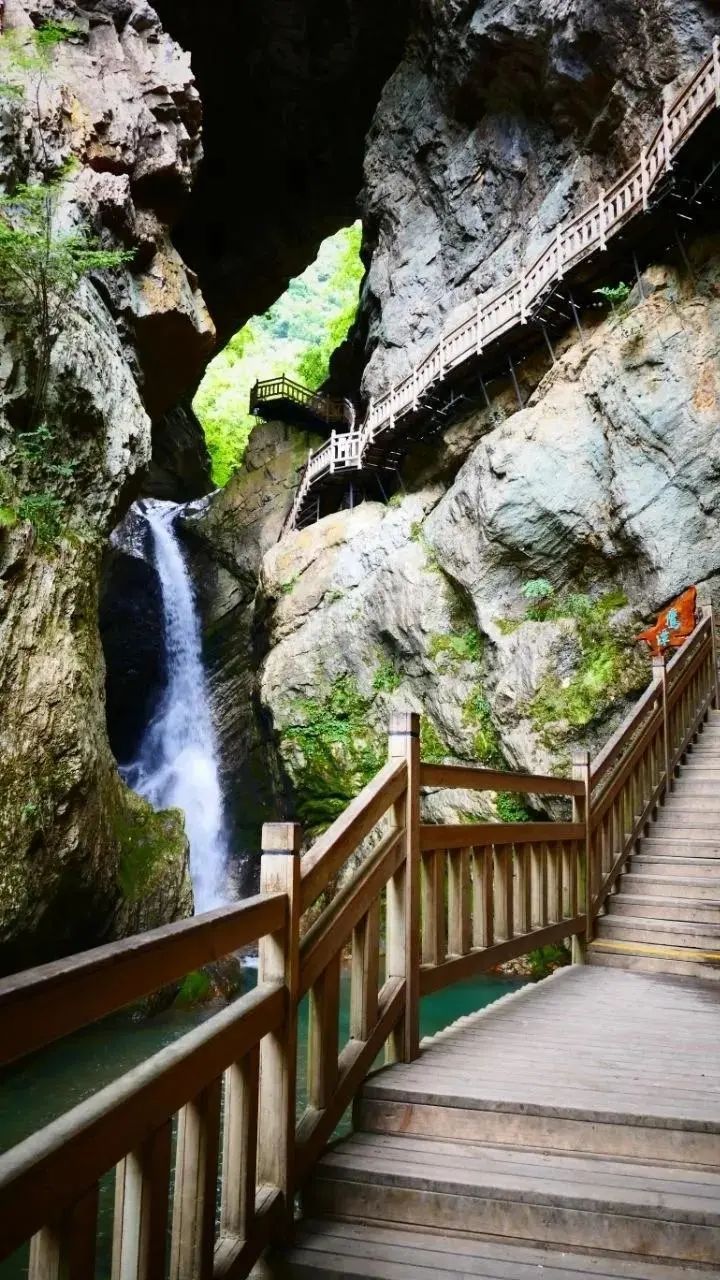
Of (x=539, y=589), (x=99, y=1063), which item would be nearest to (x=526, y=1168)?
(x=99, y=1063)

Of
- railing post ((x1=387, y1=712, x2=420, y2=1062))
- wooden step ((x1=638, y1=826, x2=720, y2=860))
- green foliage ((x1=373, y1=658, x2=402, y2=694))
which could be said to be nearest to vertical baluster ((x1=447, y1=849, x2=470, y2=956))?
railing post ((x1=387, y1=712, x2=420, y2=1062))

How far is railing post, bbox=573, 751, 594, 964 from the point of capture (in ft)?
22.4

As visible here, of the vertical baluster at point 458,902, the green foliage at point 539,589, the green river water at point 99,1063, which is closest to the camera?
the vertical baluster at point 458,902

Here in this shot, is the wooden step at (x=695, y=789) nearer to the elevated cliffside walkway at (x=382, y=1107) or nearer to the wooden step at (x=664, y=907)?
the wooden step at (x=664, y=907)

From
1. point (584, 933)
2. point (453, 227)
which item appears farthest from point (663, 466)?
point (453, 227)

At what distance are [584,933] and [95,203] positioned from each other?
12.1 m

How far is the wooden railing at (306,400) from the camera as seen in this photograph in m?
26.6

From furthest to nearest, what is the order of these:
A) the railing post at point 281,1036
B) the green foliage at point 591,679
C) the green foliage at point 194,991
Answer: the green foliage at point 591,679 → the green foliage at point 194,991 → the railing post at point 281,1036

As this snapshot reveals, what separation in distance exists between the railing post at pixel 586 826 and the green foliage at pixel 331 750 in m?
9.07

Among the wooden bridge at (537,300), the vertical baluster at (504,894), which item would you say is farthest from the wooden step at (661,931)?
the wooden bridge at (537,300)

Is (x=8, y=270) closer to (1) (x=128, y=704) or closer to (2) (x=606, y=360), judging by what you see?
(2) (x=606, y=360)

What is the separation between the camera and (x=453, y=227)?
2123 cm

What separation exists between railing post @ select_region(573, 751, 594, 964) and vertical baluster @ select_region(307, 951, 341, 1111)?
3.88m

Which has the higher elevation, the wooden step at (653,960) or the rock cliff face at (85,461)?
the rock cliff face at (85,461)
